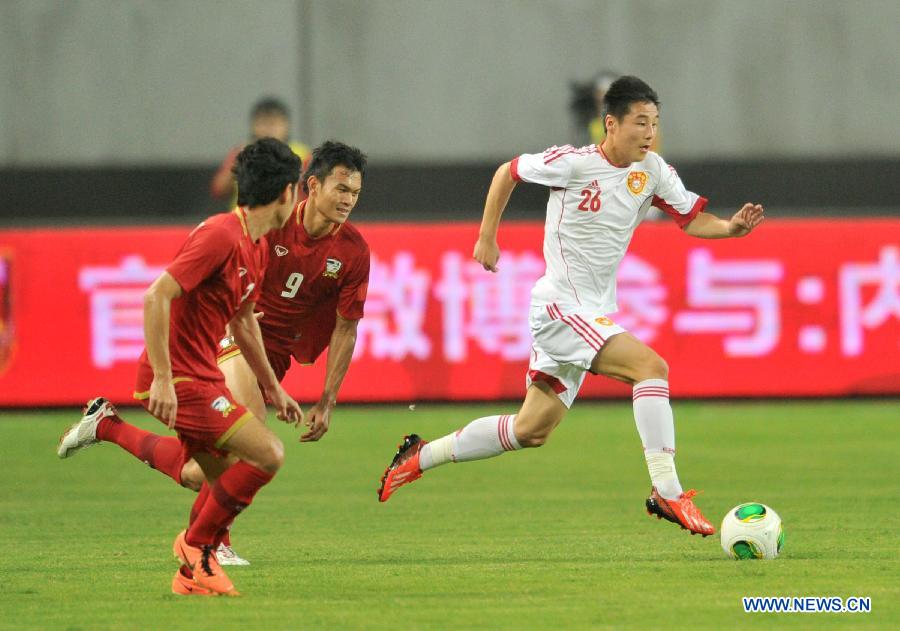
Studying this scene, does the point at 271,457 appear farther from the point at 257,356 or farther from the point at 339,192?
the point at 339,192

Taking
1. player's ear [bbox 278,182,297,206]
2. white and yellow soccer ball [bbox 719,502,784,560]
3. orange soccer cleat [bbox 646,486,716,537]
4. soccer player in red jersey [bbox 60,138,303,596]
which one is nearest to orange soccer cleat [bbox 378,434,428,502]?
orange soccer cleat [bbox 646,486,716,537]

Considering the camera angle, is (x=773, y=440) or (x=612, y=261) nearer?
(x=612, y=261)

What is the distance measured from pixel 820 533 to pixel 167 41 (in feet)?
35.1

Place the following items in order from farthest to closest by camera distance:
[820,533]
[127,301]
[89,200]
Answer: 1. [89,200]
2. [127,301]
3. [820,533]

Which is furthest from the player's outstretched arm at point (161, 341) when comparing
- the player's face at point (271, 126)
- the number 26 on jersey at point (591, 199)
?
the player's face at point (271, 126)

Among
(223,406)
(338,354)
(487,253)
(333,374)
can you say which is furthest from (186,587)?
(487,253)

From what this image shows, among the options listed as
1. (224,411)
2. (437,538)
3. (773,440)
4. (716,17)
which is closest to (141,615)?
(224,411)

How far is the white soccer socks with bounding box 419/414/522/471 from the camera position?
7.77 m

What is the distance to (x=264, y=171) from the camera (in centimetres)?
602

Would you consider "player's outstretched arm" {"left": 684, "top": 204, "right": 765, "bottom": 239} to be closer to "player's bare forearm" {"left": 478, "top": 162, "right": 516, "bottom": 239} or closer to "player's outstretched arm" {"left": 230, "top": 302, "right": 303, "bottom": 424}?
"player's bare forearm" {"left": 478, "top": 162, "right": 516, "bottom": 239}

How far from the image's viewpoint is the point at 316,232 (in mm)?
7582

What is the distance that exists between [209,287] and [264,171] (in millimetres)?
488

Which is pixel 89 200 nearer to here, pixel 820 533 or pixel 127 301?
pixel 127 301

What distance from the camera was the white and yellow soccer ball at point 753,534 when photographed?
668cm
